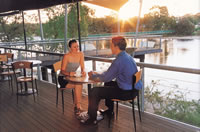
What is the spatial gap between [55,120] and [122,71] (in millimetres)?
1456

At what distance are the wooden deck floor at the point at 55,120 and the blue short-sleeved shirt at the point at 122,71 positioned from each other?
0.70 m

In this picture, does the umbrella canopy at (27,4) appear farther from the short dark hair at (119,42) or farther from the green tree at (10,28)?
the green tree at (10,28)

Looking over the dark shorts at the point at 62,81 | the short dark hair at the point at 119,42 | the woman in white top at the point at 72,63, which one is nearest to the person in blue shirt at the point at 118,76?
the short dark hair at the point at 119,42

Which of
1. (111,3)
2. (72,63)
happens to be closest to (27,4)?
(72,63)

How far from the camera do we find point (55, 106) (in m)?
3.74

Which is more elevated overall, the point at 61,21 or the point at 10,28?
the point at 61,21

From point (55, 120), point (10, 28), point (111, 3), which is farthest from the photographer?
point (10, 28)

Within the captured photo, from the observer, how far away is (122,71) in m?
2.40

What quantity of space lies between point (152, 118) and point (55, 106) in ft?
6.06

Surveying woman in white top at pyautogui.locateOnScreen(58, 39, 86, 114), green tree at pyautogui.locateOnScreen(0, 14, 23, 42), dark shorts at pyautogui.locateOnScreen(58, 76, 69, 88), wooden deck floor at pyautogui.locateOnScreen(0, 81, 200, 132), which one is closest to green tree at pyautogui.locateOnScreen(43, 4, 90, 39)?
green tree at pyautogui.locateOnScreen(0, 14, 23, 42)

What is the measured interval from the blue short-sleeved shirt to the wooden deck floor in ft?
2.31

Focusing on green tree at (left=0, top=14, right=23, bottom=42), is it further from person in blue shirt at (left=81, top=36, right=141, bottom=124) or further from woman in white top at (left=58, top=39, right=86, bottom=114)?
person in blue shirt at (left=81, top=36, right=141, bottom=124)

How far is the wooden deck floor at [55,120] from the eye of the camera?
271cm

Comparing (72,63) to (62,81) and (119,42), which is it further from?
(119,42)
